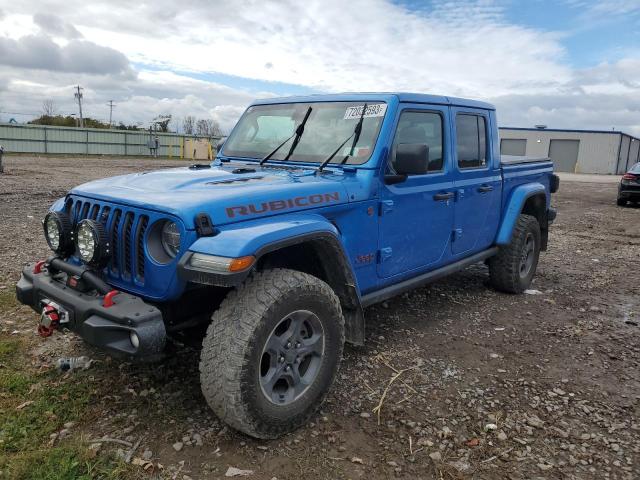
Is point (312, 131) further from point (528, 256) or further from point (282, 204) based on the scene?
point (528, 256)

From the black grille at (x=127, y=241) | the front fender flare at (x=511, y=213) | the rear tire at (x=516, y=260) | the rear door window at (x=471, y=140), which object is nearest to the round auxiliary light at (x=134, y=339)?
the black grille at (x=127, y=241)

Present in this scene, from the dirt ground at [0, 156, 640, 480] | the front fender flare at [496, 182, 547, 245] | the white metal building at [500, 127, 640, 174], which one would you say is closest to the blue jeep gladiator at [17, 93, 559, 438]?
the dirt ground at [0, 156, 640, 480]

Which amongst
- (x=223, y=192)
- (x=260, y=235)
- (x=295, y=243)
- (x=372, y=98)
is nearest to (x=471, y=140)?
(x=372, y=98)

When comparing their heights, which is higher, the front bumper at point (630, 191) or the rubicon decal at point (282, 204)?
the rubicon decal at point (282, 204)

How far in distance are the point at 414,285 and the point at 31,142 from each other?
35219mm

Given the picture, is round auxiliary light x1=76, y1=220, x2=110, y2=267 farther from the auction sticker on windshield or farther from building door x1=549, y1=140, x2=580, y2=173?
building door x1=549, y1=140, x2=580, y2=173

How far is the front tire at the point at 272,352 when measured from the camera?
258 centimetres

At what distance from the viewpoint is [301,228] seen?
2844 mm

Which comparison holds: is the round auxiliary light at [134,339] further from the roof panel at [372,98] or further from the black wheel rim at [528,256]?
the black wheel rim at [528,256]

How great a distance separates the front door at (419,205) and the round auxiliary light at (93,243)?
5.91 ft

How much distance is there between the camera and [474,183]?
4672 millimetres

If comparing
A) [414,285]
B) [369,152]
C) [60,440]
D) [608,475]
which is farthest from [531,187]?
[60,440]

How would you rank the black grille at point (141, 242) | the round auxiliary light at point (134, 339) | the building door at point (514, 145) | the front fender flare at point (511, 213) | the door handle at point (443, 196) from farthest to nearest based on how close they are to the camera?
the building door at point (514, 145)
the front fender flare at point (511, 213)
the door handle at point (443, 196)
the black grille at point (141, 242)
the round auxiliary light at point (134, 339)

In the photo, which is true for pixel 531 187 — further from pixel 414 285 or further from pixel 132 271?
pixel 132 271
